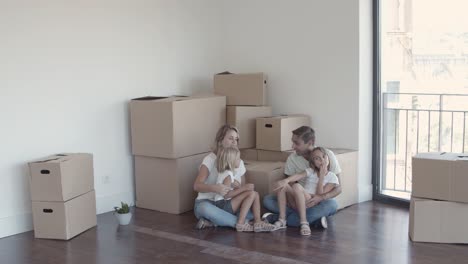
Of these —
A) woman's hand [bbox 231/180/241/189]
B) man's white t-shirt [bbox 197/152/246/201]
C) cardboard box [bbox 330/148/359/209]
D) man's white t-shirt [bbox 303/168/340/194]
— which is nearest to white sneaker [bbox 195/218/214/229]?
man's white t-shirt [bbox 197/152/246/201]

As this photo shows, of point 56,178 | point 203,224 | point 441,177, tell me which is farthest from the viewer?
point 203,224

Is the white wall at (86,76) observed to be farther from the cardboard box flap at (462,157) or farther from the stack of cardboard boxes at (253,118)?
the cardboard box flap at (462,157)

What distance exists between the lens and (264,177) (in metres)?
4.88

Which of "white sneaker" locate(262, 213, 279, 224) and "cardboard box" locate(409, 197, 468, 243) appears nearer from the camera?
"cardboard box" locate(409, 197, 468, 243)

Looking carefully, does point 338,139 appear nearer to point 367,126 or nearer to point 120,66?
point 367,126

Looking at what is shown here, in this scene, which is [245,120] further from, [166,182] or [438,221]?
[438,221]

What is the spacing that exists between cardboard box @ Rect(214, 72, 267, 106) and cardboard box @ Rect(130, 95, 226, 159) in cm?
34

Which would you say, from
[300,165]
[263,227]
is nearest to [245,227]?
[263,227]

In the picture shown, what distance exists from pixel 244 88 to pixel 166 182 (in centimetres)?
124

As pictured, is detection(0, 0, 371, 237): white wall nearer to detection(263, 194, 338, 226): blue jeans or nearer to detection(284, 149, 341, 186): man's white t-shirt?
detection(284, 149, 341, 186): man's white t-shirt

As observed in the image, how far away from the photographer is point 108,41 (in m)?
5.11

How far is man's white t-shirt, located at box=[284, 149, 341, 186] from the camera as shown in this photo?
466cm

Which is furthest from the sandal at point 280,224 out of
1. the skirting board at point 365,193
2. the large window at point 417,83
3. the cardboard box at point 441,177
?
the large window at point 417,83

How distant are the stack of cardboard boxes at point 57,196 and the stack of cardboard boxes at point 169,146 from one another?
77 centimetres
